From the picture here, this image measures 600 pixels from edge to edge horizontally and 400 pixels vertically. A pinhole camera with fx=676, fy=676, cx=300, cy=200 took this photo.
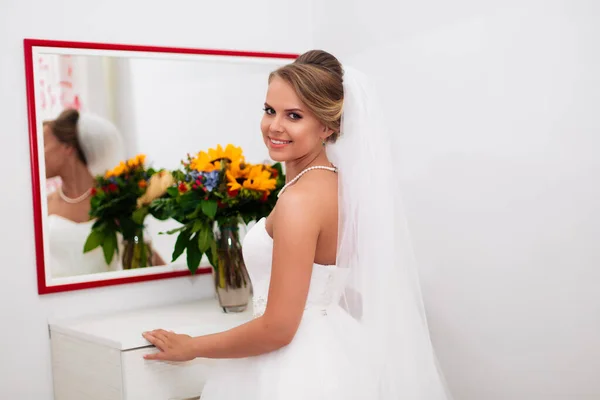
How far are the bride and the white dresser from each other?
0.26 m

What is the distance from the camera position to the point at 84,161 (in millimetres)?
2385

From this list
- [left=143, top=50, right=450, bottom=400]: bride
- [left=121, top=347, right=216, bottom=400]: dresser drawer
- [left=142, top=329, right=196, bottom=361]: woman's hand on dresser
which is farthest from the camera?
[left=121, top=347, right=216, bottom=400]: dresser drawer

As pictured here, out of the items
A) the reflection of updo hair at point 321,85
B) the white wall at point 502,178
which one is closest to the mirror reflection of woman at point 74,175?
Result: the reflection of updo hair at point 321,85

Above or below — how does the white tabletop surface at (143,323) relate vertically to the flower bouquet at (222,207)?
below

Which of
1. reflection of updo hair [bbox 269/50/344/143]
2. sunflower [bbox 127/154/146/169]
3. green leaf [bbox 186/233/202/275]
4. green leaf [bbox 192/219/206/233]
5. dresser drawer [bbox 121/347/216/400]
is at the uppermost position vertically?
reflection of updo hair [bbox 269/50/344/143]

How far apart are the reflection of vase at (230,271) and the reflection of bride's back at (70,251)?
442 millimetres

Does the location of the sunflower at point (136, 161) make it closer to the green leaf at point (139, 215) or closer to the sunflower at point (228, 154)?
the green leaf at point (139, 215)

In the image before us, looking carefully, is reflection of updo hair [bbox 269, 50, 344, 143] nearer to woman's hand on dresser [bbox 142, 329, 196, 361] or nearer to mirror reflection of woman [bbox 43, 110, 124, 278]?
woman's hand on dresser [bbox 142, 329, 196, 361]

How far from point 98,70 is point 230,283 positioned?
35.0 inches

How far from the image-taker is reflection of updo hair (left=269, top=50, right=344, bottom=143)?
1.73 m

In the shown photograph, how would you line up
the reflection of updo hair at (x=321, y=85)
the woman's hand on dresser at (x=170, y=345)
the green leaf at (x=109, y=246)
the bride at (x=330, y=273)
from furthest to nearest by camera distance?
the green leaf at (x=109, y=246)
the woman's hand on dresser at (x=170, y=345)
the reflection of updo hair at (x=321, y=85)
the bride at (x=330, y=273)

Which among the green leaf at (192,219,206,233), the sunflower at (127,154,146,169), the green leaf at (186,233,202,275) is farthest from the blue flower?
the sunflower at (127,154,146,169)

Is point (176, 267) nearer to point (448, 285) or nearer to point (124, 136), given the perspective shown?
point (124, 136)

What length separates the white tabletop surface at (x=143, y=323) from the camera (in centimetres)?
202
